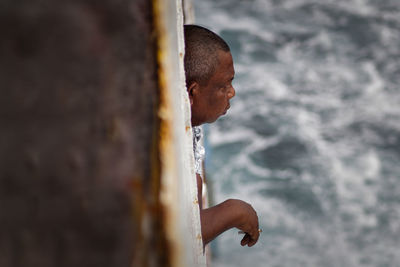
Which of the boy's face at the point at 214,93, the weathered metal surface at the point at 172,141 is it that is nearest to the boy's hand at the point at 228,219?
the boy's face at the point at 214,93

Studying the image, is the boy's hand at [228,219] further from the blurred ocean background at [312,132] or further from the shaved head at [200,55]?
the blurred ocean background at [312,132]

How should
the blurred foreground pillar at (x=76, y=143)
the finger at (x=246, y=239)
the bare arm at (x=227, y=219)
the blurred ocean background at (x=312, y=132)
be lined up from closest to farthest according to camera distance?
the blurred foreground pillar at (x=76, y=143), the bare arm at (x=227, y=219), the finger at (x=246, y=239), the blurred ocean background at (x=312, y=132)

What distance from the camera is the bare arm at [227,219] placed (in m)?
0.89

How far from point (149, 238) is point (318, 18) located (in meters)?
12.0

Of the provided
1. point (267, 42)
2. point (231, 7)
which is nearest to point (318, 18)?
point (267, 42)

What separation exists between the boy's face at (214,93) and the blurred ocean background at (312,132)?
24.5 feet

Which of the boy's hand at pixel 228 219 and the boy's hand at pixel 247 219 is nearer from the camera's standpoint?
the boy's hand at pixel 228 219

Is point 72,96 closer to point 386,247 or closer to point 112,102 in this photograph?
A: point 112,102

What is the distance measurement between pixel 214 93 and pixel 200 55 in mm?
126

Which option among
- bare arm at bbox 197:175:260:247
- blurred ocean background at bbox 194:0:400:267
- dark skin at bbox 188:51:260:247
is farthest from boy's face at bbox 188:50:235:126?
blurred ocean background at bbox 194:0:400:267

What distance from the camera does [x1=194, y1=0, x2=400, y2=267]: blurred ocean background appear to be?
888 centimetres

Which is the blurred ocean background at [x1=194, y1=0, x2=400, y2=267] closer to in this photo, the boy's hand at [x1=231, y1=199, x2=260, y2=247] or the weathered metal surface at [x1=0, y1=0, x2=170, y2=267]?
the boy's hand at [x1=231, y1=199, x2=260, y2=247]

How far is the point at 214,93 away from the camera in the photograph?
1.21 metres

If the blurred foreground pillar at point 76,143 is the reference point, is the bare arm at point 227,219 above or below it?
above
